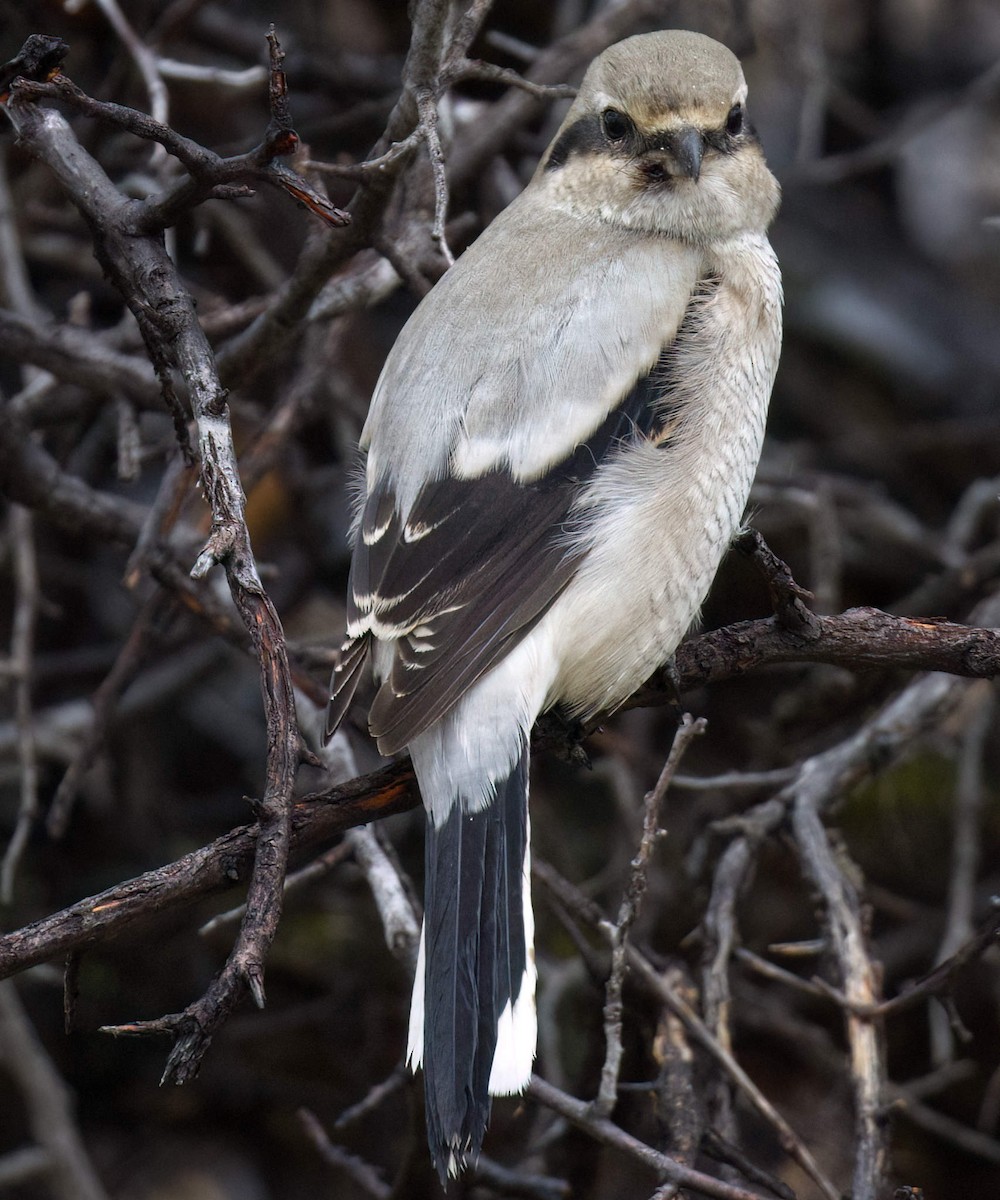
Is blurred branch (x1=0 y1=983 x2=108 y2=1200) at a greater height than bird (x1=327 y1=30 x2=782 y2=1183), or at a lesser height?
lesser

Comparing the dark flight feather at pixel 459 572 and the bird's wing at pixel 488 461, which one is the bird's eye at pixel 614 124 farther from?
the dark flight feather at pixel 459 572

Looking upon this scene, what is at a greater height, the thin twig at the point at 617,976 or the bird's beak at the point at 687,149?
the bird's beak at the point at 687,149

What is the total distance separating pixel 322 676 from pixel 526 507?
3.20 ft

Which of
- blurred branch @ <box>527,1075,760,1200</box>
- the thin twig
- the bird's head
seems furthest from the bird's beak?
blurred branch @ <box>527,1075,760,1200</box>

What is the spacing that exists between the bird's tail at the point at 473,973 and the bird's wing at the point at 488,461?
0.19 metres

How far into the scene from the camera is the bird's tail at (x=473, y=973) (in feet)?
5.62

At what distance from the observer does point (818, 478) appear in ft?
10.8

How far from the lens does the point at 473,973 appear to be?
71.7 inches

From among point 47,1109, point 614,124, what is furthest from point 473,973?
point 614,124

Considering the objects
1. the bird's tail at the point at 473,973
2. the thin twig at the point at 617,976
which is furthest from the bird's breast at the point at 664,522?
the thin twig at the point at 617,976

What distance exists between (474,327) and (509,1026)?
1071 mm

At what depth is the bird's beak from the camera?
2.36 metres

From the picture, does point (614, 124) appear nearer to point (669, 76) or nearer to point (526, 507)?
point (669, 76)

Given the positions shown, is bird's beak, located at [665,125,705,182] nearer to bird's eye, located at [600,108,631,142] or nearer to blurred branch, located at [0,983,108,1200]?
bird's eye, located at [600,108,631,142]
